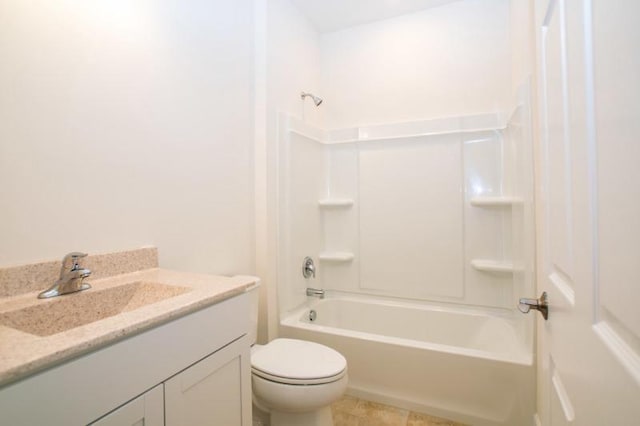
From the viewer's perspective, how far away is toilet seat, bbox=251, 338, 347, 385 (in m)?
1.26

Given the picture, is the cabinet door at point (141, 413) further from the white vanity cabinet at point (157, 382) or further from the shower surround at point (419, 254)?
the shower surround at point (419, 254)

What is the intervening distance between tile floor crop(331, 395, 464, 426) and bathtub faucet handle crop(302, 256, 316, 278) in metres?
0.88

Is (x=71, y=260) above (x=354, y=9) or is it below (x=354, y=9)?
below

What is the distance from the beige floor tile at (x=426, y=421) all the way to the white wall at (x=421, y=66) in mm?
2075

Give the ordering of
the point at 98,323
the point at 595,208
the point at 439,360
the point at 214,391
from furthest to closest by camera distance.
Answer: the point at 439,360 → the point at 214,391 → the point at 98,323 → the point at 595,208

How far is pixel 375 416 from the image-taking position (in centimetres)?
166

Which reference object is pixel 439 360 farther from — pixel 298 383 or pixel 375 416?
pixel 298 383

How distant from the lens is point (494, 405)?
4.90 ft

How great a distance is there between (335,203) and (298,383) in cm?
150

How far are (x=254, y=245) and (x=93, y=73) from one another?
3.93 ft

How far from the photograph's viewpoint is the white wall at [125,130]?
907 mm

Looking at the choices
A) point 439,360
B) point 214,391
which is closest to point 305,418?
point 214,391

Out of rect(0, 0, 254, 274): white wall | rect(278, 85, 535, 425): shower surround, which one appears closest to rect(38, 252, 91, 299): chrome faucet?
rect(0, 0, 254, 274): white wall

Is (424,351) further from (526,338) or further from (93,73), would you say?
(93,73)
